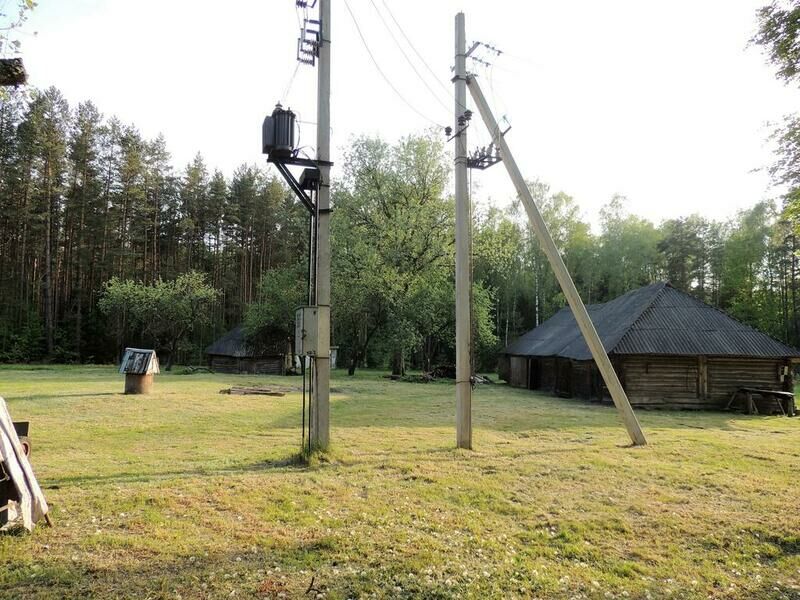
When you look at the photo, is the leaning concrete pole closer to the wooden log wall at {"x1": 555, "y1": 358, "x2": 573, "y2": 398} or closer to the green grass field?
the green grass field

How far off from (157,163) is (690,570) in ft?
155

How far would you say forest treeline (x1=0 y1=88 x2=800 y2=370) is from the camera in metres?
30.2

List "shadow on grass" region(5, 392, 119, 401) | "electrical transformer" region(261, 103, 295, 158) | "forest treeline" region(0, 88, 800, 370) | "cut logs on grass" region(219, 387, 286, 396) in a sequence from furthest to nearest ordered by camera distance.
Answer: "forest treeline" region(0, 88, 800, 370) < "cut logs on grass" region(219, 387, 286, 396) < "shadow on grass" region(5, 392, 119, 401) < "electrical transformer" region(261, 103, 295, 158)

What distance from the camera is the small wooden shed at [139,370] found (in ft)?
56.2

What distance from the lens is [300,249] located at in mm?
42406

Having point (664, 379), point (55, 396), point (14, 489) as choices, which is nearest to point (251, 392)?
point (55, 396)

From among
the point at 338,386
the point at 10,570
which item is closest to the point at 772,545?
the point at 10,570

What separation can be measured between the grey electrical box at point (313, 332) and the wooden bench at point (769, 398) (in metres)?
15.1

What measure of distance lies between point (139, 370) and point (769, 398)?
2023 centimetres

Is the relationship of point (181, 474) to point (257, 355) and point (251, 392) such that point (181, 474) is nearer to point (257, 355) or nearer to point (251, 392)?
point (251, 392)

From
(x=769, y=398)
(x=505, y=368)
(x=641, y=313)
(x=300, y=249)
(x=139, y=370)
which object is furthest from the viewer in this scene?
(x=300, y=249)

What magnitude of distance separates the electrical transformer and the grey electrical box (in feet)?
7.51

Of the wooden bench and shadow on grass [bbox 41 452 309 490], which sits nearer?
shadow on grass [bbox 41 452 309 490]

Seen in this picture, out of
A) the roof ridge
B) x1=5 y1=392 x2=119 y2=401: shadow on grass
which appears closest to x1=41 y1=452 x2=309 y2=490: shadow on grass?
x1=5 y1=392 x2=119 y2=401: shadow on grass
